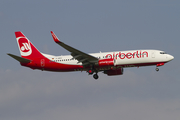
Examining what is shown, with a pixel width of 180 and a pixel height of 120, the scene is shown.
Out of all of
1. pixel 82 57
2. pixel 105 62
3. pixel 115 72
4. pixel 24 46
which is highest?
pixel 24 46

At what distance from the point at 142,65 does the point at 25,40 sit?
76.0 feet

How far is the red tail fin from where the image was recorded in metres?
59.8

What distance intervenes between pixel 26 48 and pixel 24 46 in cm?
65

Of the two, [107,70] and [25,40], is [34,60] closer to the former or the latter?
[25,40]

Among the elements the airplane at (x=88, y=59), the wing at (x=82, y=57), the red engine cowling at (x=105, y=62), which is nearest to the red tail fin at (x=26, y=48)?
the airplane at (x=88, y=59)

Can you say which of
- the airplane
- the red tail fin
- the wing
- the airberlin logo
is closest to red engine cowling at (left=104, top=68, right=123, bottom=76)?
the airplane

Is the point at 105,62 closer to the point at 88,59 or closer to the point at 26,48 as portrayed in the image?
the point at 88,59

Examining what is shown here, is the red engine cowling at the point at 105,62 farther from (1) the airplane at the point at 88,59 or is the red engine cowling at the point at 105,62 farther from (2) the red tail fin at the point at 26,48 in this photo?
(2) the red tail fin at the point at 26,48

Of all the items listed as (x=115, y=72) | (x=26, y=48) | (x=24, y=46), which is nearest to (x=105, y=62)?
(x=115, y=72)

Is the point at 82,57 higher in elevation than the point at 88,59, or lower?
higher

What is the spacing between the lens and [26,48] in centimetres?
6088

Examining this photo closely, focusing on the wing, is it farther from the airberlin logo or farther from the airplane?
the airberlin logo

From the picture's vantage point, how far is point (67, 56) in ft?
189

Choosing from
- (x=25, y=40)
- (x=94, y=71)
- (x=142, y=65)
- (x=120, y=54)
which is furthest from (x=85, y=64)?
(x=25, y=40)
